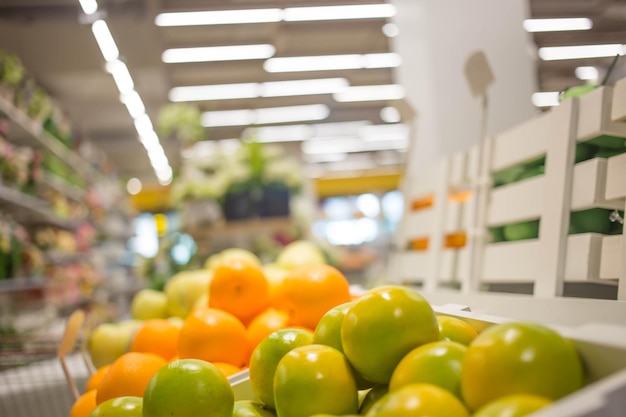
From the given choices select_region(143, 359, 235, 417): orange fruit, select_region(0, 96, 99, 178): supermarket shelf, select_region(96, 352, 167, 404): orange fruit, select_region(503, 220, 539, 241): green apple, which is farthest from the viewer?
select_region(0, 96, 99, 178): supermarket shelf

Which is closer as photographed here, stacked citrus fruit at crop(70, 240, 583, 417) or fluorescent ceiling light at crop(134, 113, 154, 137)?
stacked citrus fruit at crop(70, 240, 583, 417)

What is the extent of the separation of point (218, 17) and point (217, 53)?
113 centimetres

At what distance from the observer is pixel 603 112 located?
1.22 m

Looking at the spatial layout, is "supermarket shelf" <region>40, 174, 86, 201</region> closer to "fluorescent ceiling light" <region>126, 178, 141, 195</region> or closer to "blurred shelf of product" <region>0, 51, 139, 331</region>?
"blurred shelf of product" <region>0, 51, 139, 331</region>

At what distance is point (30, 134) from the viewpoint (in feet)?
17.3

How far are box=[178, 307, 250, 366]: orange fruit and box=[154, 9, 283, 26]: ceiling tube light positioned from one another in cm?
558

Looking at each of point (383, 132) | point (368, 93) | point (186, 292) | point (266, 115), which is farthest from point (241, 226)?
point (383, 132)

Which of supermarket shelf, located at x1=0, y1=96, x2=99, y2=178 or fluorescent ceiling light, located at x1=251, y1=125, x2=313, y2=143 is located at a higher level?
fluorescent ceiling light, located at x1=251, y1=125, x2=313, y2=143

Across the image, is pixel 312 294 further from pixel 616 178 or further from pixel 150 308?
pixel 150 308

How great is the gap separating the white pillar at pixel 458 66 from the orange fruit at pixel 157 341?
1372 millimetres

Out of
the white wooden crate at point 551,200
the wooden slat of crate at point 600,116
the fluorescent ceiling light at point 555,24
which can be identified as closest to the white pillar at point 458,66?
the white wooden crate at point 551,200

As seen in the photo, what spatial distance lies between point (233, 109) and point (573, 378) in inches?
398

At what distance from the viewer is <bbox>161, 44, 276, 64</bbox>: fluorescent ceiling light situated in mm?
7340

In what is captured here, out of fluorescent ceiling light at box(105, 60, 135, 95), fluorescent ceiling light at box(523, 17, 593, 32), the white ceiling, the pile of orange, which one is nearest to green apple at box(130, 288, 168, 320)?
the pile of orange
